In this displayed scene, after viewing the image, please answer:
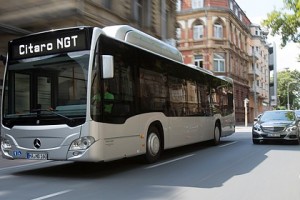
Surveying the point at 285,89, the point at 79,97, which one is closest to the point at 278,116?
the point at 79,97

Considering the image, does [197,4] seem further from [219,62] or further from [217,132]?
[217,132]

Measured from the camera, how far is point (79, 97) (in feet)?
28.9

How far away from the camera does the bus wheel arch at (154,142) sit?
36.3 ft

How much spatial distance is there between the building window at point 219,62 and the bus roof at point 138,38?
1560 inches

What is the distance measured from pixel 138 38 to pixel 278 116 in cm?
960

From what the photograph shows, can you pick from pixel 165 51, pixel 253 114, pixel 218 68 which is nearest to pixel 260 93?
pixel 253 114

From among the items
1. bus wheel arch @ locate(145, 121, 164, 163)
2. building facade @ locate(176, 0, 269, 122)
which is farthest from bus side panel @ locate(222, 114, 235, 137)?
building facade @ locate(176, 0, 269, 122)

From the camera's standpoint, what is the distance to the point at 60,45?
9.15 m

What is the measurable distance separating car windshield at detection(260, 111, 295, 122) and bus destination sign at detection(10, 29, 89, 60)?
11.5m

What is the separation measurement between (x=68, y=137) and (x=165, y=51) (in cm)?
540

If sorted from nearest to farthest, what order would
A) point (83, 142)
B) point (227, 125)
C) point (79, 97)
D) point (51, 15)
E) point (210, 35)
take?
point (83, 142) < point (79, 97) < point (227, 125) < point (51, 15) < point (210, 35)

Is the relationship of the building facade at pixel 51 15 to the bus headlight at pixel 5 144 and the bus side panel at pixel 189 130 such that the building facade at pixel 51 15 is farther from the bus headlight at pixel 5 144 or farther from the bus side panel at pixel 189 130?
the bus headlight at pixel 5 144

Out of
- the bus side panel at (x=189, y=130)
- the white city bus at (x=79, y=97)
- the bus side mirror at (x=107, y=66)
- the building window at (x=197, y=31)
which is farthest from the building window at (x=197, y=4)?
the bus side mirror at (x=107, y=66)

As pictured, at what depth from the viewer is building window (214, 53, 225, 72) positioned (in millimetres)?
52969
